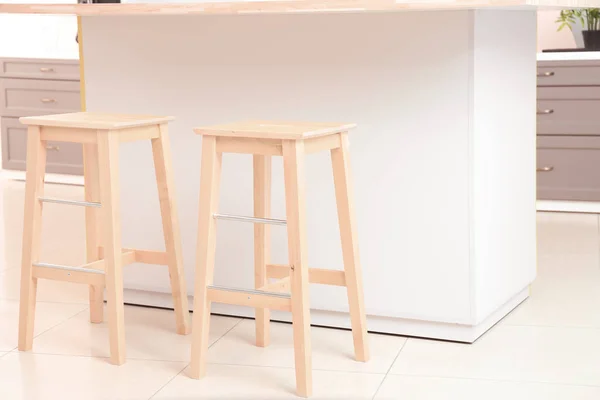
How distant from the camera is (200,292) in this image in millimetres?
2490

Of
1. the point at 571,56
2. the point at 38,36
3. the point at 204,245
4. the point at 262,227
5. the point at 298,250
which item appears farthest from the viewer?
the point at 38,36

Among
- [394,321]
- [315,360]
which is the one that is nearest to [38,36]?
[394,321]

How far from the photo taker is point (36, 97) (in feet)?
19.7

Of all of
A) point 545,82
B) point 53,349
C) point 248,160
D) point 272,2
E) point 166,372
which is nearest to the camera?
point 272,2

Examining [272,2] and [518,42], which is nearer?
[272,2]

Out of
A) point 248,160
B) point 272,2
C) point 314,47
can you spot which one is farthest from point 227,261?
point 272,2

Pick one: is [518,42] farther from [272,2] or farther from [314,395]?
[314,395]

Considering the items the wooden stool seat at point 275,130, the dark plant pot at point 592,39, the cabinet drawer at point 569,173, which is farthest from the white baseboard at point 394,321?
the dark plant pot at point 592,39

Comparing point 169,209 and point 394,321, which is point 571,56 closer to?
point 394,321

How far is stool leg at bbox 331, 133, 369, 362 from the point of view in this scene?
255cm

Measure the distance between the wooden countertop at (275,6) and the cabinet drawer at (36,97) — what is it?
315cm

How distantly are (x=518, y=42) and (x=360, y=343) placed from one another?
118 centimetres

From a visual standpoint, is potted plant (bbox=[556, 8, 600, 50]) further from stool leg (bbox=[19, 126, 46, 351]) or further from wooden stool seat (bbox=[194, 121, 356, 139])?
stool leg (bbox=[19, 126, 46, 351])

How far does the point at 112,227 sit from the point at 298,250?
1.90 ft
